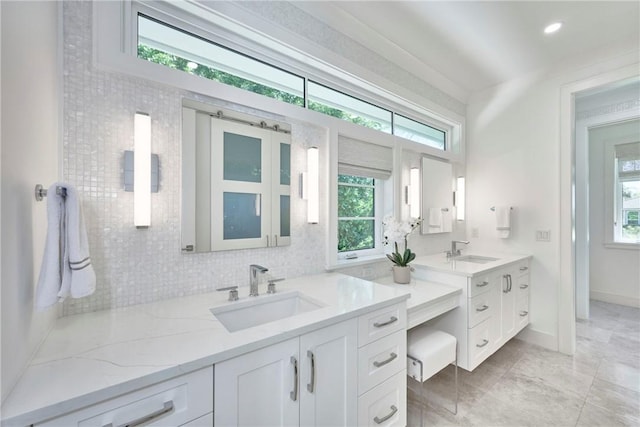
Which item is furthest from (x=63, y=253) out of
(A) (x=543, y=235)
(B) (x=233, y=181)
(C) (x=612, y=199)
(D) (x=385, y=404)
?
(C) (x=612, y=199)

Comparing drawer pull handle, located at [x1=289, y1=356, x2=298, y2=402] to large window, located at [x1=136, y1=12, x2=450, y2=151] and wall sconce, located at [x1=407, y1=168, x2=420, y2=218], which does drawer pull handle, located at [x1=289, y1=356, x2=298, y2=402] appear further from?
wall sconce, located at [x1=407, y1=168, x2=420, y2=218]

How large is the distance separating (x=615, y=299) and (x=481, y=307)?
345cm

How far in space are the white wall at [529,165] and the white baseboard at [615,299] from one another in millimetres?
2210

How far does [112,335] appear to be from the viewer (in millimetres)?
932

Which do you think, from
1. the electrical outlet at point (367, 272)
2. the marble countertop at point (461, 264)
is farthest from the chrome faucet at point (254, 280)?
the marble countertop at point (461, 264)

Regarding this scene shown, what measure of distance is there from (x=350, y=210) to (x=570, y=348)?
98.1 inches

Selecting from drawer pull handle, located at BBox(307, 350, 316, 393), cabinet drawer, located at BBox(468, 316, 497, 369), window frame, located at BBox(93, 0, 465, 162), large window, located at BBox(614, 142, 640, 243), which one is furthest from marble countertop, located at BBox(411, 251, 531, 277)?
large window, located at BBox(614, 142, 640, 243)

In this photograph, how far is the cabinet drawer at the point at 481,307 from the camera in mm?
1930

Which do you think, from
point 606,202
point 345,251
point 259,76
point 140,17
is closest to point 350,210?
point 345,251

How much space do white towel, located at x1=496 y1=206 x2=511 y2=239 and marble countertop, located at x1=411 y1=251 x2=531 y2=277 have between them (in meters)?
0.24

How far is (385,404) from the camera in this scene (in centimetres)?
136

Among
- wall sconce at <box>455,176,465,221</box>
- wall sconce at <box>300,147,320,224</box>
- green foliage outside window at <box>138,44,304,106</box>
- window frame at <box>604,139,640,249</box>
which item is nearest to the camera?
green foliage outside window at <box>138,44,304,106</box>

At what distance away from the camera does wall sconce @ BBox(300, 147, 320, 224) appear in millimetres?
1799

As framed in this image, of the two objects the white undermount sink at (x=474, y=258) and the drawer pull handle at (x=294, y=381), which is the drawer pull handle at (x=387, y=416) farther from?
the white undermount sink at (x=474, y=258)
